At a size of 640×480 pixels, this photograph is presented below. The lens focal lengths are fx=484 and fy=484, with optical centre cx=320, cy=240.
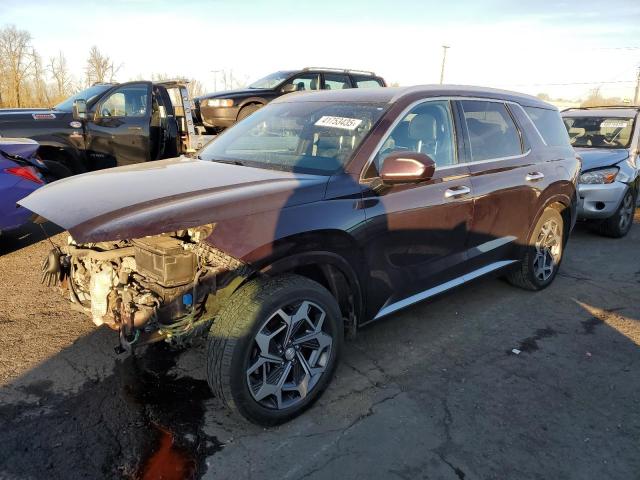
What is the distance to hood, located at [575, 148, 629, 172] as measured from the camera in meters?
6.88

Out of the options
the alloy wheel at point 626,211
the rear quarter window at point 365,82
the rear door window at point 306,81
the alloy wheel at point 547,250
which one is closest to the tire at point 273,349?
the alloy wheel at point 547,250

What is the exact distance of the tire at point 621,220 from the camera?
6.96 m

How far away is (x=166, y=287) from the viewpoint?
2490 millimetres

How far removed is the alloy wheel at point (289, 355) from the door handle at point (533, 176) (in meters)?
2.39

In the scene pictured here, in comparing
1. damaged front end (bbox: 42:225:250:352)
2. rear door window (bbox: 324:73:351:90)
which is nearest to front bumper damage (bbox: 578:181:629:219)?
rear door window (bbox: 324:73:351:90)

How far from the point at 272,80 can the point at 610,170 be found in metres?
6.84

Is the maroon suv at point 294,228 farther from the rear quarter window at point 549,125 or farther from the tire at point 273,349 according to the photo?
the rear quarter window at point 549,125

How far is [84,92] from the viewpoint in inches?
336

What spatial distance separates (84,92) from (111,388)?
7160mm

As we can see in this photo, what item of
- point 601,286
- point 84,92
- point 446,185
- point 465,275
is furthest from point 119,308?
point 84,92

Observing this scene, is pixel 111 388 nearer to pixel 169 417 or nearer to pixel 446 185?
pixel 169 417

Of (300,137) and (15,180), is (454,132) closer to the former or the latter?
(300,137)

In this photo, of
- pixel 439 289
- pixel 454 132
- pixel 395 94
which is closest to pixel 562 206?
pixel 454 132

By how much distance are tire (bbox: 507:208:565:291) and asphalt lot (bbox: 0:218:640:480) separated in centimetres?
48
